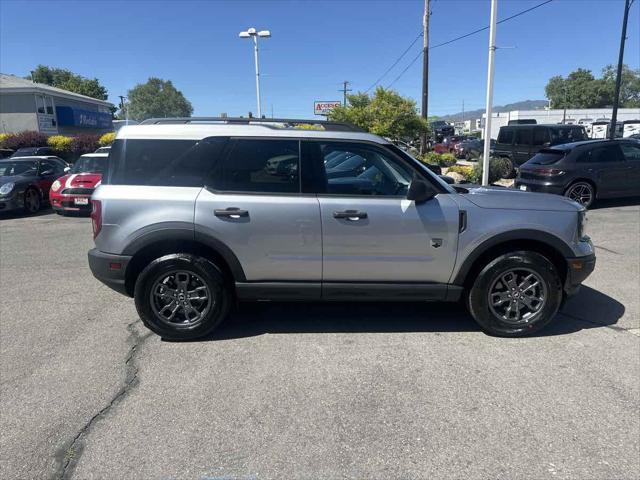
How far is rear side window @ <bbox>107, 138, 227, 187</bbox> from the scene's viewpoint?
4.01 meters

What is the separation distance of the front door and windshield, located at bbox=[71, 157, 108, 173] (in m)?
9.39

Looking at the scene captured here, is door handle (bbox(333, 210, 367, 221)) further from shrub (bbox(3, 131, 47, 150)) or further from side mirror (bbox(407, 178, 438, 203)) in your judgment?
shrub (bbox(3, 131, 47, 150))

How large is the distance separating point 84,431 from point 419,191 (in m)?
2.97

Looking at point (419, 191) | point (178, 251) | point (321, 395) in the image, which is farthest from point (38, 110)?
point (321, 395)

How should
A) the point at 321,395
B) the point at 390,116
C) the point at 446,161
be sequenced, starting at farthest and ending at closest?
the point at 446,161 < the point at 390,116 < the point at 321,395

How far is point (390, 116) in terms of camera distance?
19734 mm

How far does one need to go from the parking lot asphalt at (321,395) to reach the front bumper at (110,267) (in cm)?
55

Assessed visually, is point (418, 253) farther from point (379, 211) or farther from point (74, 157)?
point (74, 157)

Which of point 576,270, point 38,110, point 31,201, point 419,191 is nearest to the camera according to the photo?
point 419,191

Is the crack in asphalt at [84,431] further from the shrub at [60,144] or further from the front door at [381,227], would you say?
the shrub at [60,144]

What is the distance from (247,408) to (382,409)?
0.90 m

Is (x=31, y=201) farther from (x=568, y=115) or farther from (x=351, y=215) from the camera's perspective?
(x=568, y=115)

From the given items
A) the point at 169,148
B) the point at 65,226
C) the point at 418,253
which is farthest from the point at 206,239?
the point at 65,226

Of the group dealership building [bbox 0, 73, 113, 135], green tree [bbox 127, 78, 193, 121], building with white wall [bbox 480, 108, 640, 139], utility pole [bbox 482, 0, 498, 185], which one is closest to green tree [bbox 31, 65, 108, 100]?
green tree [bbox 127, 78, 193, 121]
